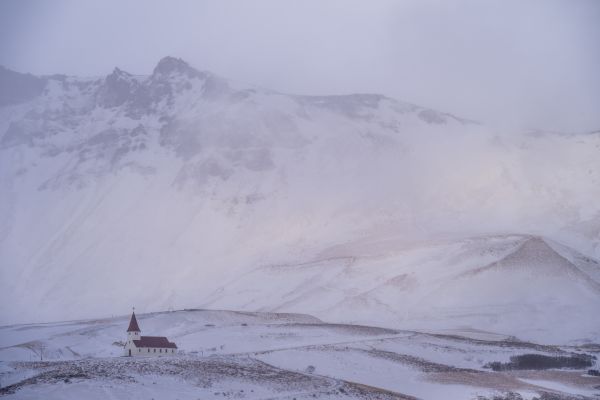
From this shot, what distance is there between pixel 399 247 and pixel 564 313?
39.8 meters

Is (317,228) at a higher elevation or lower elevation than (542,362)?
higher

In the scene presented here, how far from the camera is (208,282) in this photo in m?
143

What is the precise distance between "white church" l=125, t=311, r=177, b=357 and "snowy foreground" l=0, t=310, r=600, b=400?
Result: 1.72 metres

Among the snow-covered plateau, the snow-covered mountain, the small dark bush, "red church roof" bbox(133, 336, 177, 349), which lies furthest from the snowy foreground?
the snow-covered mountain

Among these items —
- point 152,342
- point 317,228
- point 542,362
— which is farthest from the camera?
point 317,228

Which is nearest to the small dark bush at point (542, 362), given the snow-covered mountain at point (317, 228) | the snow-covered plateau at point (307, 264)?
the snow-covered plateau at point (307, 264)

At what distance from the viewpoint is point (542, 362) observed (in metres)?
74.7

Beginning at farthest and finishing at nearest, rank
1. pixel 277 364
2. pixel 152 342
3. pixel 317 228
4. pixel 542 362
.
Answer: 1. pixel 317 228
2. pixel 542 362
3. pixel 152 342
4. pixel 277 364

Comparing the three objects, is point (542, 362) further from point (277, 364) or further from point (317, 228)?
point (317, 228)

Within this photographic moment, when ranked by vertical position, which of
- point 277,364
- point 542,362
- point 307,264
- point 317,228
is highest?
point 317,228

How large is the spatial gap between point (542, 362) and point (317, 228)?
86840 mm

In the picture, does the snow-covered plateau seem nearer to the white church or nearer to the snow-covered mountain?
the snow-covered mountain

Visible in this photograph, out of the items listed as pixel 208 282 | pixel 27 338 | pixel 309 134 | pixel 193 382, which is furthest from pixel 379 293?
pixel 309 134

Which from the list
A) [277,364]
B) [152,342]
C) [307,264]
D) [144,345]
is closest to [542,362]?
[277,364]
